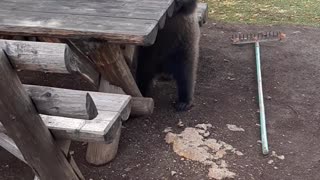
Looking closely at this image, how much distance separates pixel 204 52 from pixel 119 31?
8.74 ft

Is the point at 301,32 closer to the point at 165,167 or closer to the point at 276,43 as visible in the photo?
the point at 276,43

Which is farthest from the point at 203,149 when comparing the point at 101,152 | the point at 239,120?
the point at 101,152

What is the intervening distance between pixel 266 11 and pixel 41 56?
5.24m

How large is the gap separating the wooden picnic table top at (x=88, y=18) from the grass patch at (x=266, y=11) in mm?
3404

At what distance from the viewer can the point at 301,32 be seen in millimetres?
5578

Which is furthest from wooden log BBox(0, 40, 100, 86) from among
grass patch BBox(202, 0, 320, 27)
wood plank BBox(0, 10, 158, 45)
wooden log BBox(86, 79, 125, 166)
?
grass patch BBox(202, 0, 320, 27)

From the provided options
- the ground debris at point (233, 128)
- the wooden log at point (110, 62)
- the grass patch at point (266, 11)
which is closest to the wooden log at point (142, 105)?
the wooden log at point (110, 62)

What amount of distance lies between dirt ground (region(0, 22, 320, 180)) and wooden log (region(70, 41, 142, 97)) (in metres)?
0.45

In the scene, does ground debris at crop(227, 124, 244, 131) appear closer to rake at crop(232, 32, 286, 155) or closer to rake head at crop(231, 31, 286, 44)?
rake at crop(232, 32, 286, 155)

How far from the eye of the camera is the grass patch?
20.0 ft

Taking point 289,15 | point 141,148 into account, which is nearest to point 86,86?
point 141,148

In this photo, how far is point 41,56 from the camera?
5.59 ft

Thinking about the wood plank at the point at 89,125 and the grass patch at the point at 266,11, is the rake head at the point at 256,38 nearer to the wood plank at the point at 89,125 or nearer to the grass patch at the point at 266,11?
the grass patch at the point at 266,11

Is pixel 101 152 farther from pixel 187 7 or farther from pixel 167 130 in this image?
pixel 187 7
